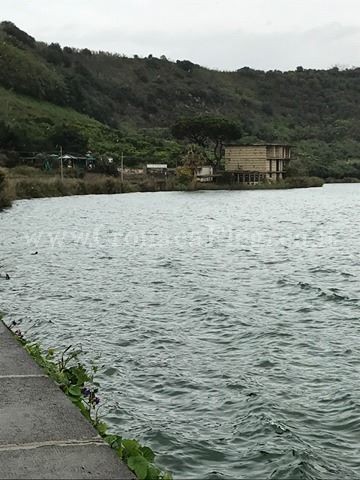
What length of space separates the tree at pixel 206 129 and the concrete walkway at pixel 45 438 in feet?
390

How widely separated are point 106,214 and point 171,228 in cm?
1316

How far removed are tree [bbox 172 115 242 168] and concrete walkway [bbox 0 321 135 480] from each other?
118848mm

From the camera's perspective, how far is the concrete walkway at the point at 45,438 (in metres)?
4.86

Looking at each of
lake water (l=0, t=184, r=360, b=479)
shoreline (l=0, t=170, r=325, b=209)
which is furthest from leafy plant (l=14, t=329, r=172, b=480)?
shoreline (l=0, t=170, r=325, b=209)

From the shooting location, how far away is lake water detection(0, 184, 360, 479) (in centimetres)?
747

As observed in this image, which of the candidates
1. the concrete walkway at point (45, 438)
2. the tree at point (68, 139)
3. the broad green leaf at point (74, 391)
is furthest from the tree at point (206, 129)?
the concrete walkway at point (45, 438)

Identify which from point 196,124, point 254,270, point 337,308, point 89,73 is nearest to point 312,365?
point 337,308

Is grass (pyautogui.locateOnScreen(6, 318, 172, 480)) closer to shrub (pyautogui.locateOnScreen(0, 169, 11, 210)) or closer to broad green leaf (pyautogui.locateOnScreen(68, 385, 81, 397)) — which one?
broad green leaf (pyautogui.locateOnScreen(68, 385, 81, 397))

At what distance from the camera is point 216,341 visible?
12070 millimetres

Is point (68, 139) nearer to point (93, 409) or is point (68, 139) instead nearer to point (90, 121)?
point (90, 121)

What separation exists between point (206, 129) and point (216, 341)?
4549 inches

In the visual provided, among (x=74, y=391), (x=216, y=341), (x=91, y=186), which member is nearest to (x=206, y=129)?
(x=91, y=186)

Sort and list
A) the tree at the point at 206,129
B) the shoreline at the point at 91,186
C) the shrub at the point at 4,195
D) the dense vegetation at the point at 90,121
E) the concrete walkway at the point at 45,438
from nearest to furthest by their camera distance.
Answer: the concrete walkway at the point at 45,438, the shrub at the point at 4,195, the shoreline at the point at 91,186, the tree at the point at 206,129, the dense vegetation at the point at 90,121

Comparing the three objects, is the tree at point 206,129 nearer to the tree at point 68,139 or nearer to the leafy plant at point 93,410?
the tree at point 68,139
